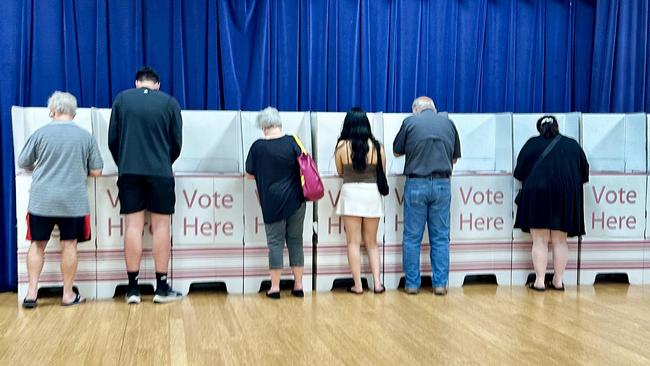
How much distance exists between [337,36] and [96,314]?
2.98 meters

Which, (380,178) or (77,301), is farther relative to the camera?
(380,178)

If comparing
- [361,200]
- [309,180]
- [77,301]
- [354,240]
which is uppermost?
[309,180]

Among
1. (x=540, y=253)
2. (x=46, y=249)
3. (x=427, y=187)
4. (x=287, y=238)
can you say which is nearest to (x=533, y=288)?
(x=540, y=253)

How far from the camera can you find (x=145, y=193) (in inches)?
156

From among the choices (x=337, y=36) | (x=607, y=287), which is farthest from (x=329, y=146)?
(x=607, y=287)

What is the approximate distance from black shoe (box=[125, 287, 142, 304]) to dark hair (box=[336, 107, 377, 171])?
1631mm

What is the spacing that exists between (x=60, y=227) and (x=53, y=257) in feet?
1.22

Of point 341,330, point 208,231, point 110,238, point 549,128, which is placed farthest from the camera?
point 549,128

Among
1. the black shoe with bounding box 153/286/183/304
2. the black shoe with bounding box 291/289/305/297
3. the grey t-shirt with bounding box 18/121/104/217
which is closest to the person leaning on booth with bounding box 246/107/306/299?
the black shoe with bounding box 291/289/305/297

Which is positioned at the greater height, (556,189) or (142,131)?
(142,131)

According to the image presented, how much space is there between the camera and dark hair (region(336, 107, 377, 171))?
4141 millimetres

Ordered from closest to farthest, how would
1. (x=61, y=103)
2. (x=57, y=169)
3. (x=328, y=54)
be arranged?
1. (x=57, y=169)
2. (x=61, y=103)
3. (x=328, y=54)

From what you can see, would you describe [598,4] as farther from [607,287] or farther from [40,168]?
[40,168]

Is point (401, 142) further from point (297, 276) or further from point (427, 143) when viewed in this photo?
point (297, 276)
